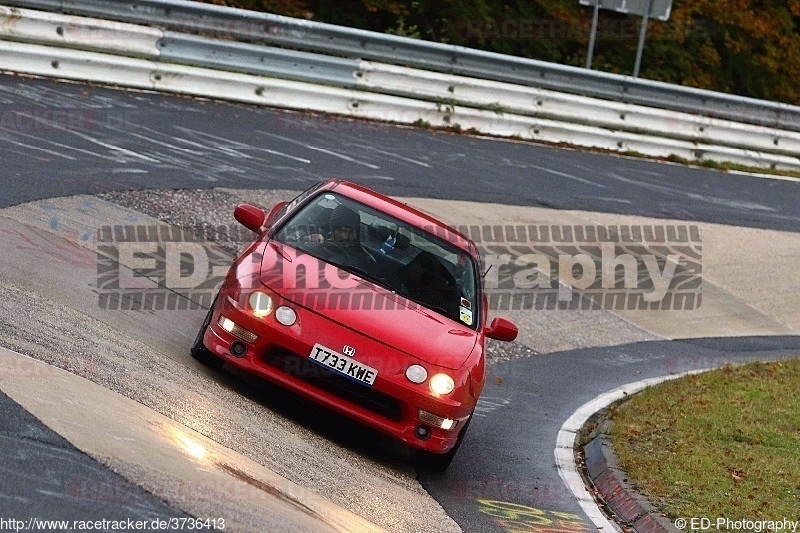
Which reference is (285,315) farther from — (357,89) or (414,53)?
(414,53)

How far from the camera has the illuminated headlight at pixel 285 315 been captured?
7.80m

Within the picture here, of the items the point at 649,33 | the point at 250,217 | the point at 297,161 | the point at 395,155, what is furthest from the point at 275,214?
the point at 649,33

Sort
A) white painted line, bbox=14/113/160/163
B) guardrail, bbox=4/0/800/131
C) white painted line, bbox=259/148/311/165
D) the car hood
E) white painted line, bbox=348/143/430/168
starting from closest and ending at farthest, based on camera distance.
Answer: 1. the car hood
2. white painted line, bbox=14/113/160/163
3. white painted line, bbox=259/148/311/165
4. white painted line, bbox=348/143/430/168
5. guardrail, bbox=4/0/800/131

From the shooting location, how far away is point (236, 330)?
7863 millimetres

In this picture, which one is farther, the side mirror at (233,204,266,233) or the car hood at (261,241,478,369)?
the side mirror at (233,204,266,233)

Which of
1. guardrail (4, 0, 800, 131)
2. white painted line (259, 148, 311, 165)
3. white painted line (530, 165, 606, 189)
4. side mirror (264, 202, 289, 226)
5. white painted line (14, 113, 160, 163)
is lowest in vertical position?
white painted line (530, 165, 606, 189)

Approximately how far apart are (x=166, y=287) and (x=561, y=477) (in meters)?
Answer: 3.84

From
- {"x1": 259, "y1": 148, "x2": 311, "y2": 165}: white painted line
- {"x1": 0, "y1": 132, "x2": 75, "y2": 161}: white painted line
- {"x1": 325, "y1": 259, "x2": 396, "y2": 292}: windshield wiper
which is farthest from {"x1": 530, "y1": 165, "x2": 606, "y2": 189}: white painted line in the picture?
{"x1": 325, "y1": 259, "x2": 396, "y2": 292}: windshield wiper

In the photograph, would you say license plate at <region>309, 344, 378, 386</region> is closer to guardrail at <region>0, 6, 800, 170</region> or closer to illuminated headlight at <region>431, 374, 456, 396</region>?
illuminated headlight at <region>431, 374, 456, 396</region>

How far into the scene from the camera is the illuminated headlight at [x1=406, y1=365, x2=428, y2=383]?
7.80 meters

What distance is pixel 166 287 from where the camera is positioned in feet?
34.9

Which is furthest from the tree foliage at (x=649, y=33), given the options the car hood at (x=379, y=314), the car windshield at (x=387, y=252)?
the car hood at (x=379, y=314)

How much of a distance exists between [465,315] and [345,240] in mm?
1023

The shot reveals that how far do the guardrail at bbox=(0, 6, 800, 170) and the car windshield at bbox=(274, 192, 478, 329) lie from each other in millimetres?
8116
